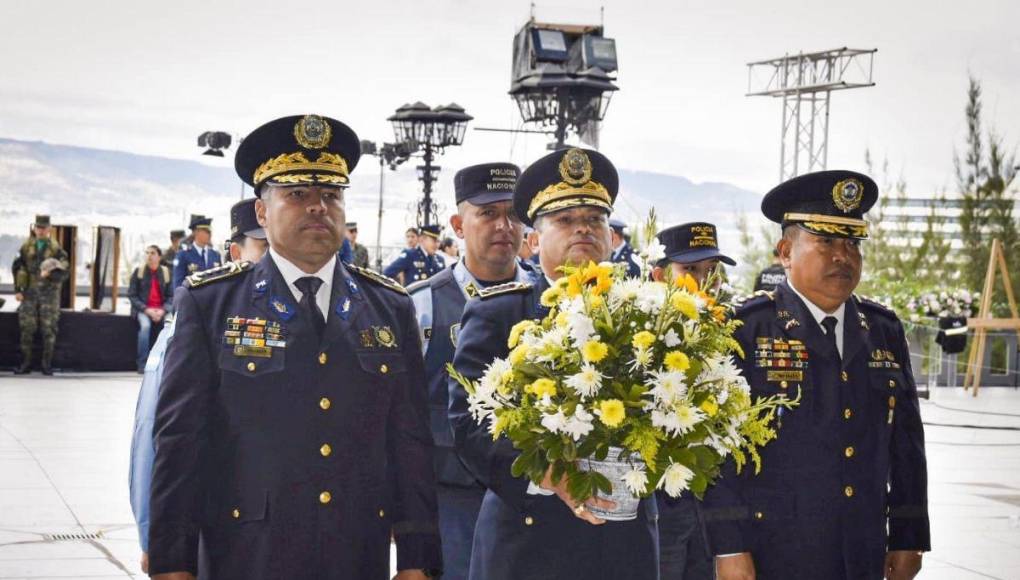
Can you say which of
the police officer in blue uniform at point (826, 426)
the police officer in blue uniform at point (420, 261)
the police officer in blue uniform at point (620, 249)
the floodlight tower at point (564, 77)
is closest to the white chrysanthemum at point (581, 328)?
the police officer in blue uniform at point (826, 426)

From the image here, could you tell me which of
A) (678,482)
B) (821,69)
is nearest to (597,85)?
(821,69)

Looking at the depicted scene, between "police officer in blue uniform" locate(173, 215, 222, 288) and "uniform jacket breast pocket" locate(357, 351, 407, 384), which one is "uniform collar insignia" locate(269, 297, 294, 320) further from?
"police officer in blue uniform" locate(173, 215, 222, 288)

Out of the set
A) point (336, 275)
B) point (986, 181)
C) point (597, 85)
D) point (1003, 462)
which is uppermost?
point (597, 85)

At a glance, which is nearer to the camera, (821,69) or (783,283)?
(783,283)

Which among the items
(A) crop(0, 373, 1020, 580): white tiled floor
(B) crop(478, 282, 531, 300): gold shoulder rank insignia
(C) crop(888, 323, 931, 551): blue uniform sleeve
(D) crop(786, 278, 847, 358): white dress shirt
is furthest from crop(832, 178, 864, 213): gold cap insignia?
(A) crop(0, 373, 1020, 580): white tiled floor

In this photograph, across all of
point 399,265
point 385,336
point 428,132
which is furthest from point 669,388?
point 428,132

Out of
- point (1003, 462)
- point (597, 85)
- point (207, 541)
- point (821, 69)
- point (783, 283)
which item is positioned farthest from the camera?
point (821, 69)

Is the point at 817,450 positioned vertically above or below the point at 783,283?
below

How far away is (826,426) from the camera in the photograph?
4137mm

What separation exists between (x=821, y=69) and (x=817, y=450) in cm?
3336

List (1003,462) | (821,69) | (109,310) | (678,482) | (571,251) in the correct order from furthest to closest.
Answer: (821,69) < (109,310) < (1003,462) < (571,251) < (678,482)

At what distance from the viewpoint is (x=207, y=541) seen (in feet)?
11.3

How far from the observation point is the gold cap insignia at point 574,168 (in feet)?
13.3

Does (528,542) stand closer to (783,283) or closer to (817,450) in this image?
(817,450)
